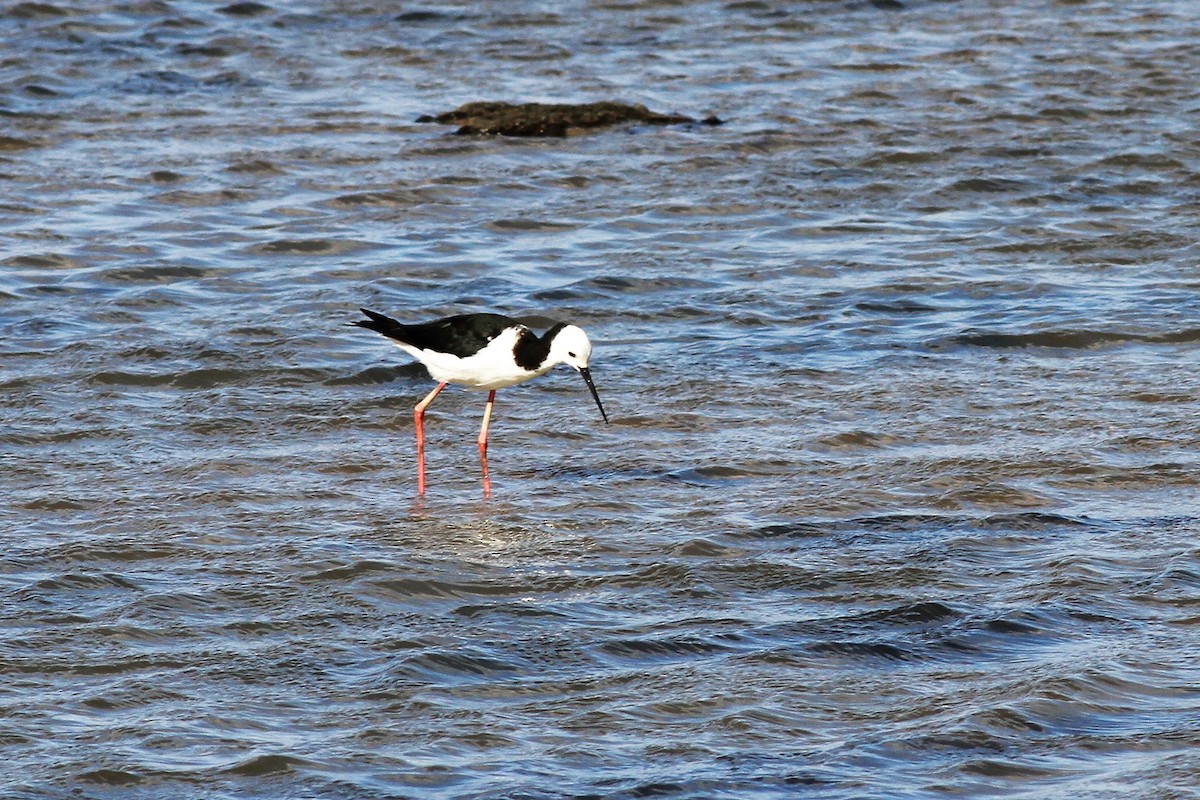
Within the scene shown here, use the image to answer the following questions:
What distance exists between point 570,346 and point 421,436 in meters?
0.87

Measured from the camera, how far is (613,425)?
9617mm

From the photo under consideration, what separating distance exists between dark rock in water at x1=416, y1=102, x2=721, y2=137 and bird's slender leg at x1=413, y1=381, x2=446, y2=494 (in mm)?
5844

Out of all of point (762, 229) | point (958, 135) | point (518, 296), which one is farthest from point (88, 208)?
point (958, 135)

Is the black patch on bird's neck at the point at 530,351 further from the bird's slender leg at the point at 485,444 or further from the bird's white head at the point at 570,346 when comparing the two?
the bird's slender leg at the point at 485,444

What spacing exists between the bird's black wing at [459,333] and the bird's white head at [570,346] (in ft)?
0.85

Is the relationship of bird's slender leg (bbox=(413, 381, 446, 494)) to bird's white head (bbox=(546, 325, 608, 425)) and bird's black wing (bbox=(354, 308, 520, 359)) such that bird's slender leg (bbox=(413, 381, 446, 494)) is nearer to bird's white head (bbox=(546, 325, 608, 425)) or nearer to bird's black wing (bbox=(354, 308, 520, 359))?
bird's black wing (bbox=(354, 308, 520, 359))

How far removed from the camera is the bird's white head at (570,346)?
8.95m

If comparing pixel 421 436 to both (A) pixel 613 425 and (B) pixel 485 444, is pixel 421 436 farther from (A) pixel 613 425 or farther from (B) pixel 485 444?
(A) pixel 613 425

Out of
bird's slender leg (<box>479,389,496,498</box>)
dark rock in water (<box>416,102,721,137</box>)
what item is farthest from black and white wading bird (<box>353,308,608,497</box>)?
dark rock in water (<box>416,102,721,137</box>)

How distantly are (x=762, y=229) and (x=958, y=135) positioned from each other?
2.99 meters

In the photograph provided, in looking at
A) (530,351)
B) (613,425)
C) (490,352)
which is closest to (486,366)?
(490,352)

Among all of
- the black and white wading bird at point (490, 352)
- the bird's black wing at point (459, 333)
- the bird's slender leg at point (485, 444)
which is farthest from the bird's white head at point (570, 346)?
the bird's slender leg at point (485, 444)

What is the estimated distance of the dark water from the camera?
6059 millimetres

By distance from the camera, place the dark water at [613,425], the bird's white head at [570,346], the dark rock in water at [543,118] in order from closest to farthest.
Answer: the dark water at [613,425], the bird's white head at [570,346], the dark rock in water at [543,118]
